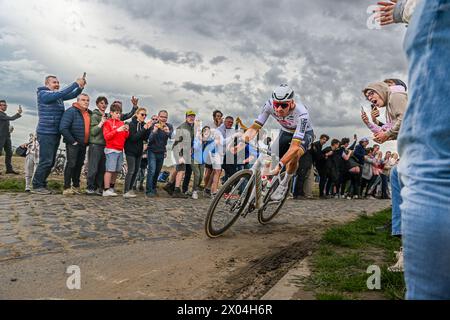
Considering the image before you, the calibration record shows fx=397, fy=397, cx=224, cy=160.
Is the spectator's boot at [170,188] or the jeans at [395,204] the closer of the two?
the jeans at [395,204]

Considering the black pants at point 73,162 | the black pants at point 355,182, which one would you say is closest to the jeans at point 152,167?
the black pants at point 73,162

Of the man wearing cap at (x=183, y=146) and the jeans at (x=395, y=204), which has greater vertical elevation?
the man wearing cap at (x=183, y=146)

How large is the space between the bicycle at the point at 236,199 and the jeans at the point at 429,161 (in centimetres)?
458

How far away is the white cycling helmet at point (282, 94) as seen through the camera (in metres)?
6.58

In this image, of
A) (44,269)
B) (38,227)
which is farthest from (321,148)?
(44,269)

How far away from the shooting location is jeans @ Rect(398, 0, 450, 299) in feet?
3.84

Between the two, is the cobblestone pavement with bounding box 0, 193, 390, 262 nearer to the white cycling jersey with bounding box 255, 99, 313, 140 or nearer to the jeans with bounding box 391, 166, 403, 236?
the white cycling jersey with bounding box 255, 99, 313, 140

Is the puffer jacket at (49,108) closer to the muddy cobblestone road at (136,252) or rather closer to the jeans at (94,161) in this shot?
the jeans at (94,161)

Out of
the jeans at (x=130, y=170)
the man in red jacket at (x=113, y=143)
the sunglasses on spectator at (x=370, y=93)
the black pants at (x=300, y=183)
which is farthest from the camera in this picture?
the black pants at (x=300, y=183)

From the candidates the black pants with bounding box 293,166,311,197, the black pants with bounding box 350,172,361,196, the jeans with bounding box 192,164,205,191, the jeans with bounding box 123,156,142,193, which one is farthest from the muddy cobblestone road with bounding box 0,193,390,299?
the black pants with bounding box 350,172,361,196

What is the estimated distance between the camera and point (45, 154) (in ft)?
32.4

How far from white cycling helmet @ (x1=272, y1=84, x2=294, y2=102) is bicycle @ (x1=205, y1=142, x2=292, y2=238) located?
3.08 ft

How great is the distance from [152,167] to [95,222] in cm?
502

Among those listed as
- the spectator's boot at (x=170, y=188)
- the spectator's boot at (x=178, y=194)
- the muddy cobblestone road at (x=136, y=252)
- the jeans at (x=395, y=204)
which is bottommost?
the muddy cobblestone road at (x=136, y=252)
